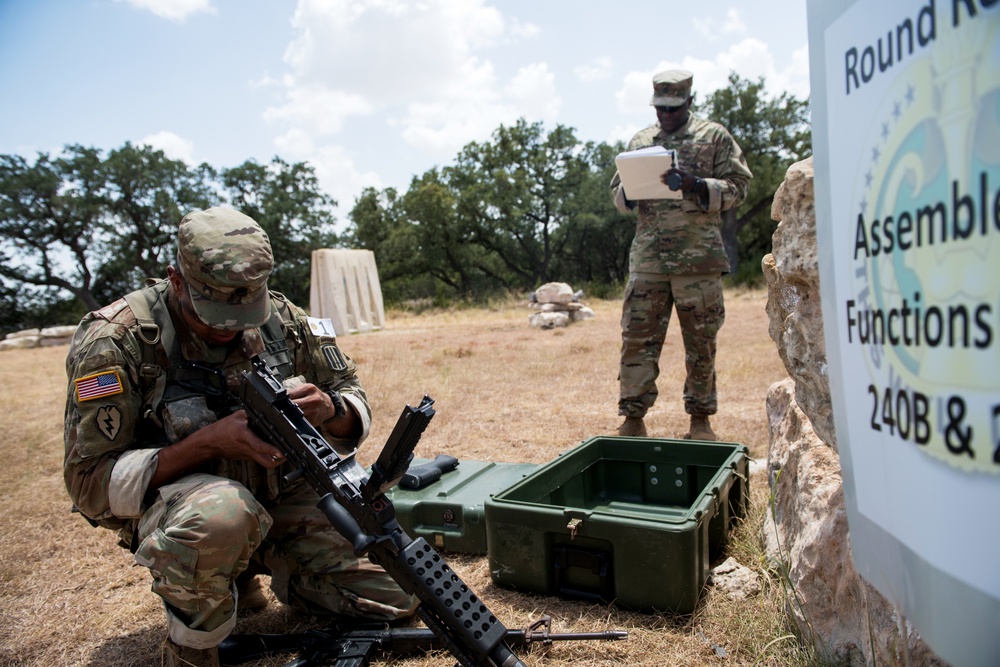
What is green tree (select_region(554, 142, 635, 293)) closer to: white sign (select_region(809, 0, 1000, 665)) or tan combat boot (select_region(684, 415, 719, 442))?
tan combat boot (select_region(684, 415, 719, 442))

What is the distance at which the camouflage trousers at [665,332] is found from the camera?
383 cm

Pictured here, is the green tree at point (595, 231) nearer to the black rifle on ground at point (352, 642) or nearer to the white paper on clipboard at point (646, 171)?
the white paper on clipboard at point (646, 171)

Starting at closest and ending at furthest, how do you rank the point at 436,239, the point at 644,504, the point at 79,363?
the point at 79,363 < the point at 644,504 < the point at 436,239

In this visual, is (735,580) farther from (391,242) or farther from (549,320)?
(391,242)

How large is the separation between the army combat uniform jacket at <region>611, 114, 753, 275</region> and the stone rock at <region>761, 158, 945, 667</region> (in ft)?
5.06

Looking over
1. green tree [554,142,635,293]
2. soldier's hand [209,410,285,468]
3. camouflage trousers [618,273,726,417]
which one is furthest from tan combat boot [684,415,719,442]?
green tree [554,142,635,293]

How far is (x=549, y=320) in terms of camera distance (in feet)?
39.3

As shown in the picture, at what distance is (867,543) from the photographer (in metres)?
0.95

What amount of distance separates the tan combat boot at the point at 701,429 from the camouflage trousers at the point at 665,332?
50 mm

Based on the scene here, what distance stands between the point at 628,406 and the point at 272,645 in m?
2.38

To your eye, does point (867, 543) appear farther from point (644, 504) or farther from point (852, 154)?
point (644, 504)

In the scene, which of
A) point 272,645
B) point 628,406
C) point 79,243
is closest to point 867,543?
point 272,645

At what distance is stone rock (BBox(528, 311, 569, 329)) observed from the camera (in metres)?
11.9

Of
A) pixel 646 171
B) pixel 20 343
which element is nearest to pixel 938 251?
pixel 646 171
